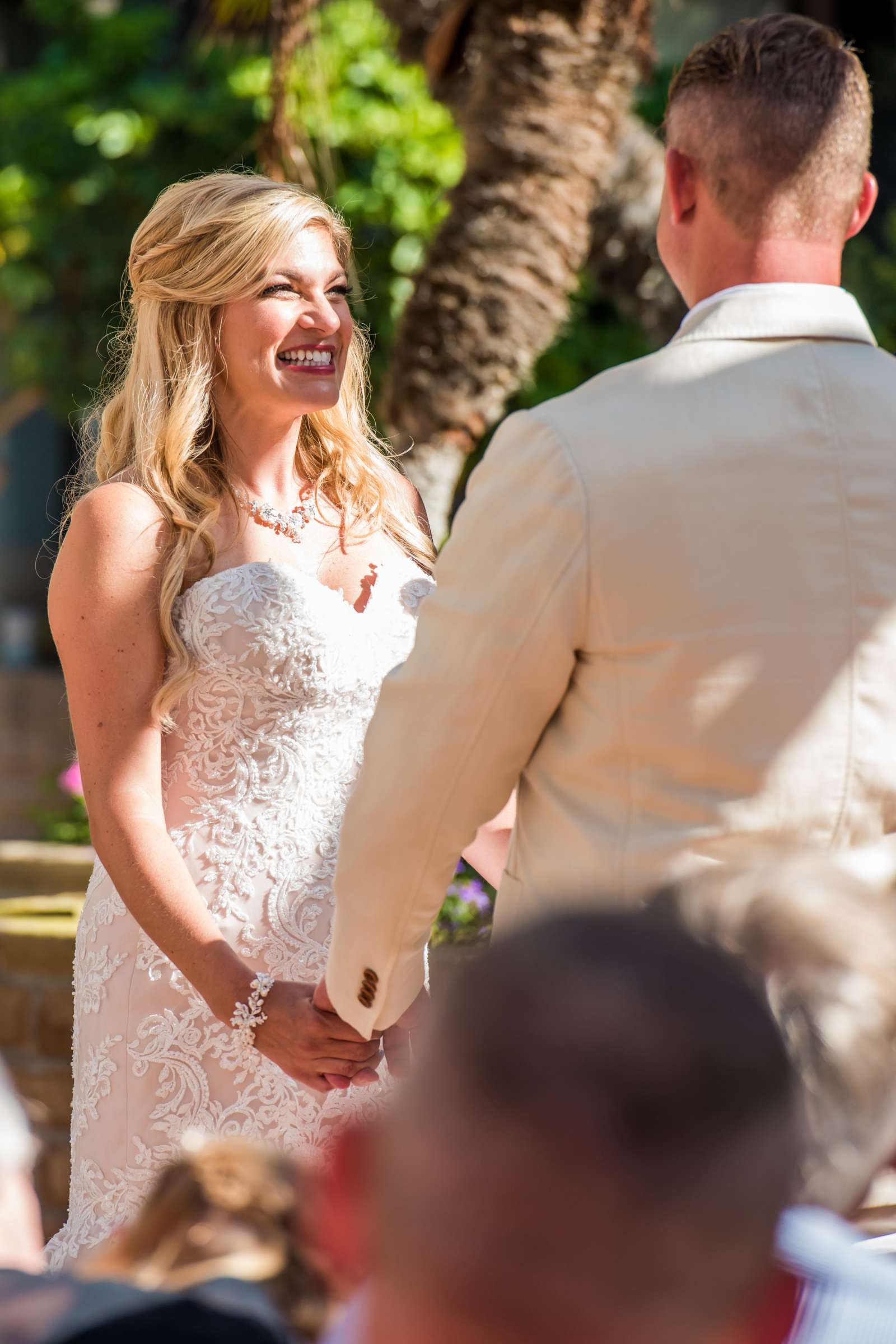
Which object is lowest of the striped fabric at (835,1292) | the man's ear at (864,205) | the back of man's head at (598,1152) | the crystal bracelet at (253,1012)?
the crystal bracelet at (253,1012)

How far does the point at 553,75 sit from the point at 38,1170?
4.12 m

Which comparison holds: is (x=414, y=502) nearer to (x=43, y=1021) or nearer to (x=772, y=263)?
(x=772, y=263)

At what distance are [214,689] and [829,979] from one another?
1.74 metres

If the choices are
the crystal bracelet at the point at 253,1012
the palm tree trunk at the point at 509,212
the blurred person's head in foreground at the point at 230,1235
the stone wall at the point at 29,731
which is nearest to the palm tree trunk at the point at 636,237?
the palm tree trunk at the point at 509,212

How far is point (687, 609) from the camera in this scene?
179cm

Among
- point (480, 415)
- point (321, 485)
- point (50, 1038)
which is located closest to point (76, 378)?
point (480, 415)

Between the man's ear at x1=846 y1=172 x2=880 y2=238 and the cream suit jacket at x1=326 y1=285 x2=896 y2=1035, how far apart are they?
0.50ft

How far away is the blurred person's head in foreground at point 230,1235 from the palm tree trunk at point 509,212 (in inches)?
186

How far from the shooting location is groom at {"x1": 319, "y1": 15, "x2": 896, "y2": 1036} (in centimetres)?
179

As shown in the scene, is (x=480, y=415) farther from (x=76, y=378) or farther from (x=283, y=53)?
(x=76, y=378)

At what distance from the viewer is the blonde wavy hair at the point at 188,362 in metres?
2.73

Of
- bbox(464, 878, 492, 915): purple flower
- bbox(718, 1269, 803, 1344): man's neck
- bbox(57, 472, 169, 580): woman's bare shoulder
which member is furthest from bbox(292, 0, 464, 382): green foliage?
bbox(718, 1269, 803, 1344): man's neck

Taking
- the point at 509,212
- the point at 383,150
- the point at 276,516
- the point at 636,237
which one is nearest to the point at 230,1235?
the point at 276,516

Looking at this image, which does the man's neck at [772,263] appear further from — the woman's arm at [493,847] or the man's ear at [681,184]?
the woman's arm at [493,847]
